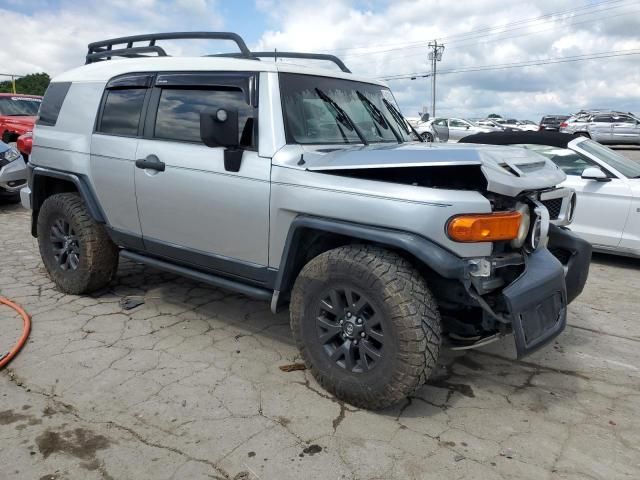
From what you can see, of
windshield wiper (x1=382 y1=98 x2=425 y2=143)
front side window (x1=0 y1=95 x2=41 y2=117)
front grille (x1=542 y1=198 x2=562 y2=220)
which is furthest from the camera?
front side window (x1=0 y1=95 x2=41 y2=117)

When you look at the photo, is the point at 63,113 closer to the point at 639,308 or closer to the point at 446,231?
the point at 446,231

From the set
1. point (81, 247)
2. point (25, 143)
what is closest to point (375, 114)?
point (81, 247)

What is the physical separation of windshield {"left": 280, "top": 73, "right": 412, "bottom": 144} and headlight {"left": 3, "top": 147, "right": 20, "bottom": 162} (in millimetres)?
6816

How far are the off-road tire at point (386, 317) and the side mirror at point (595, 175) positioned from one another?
4.13 meters

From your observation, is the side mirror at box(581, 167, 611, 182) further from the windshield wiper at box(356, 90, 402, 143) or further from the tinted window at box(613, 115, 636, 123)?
the tinted window at box(613, 115, 636, 123)

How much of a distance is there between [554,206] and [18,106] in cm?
1238

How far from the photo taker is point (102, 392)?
3096 millimetres

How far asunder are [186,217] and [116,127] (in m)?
1.08

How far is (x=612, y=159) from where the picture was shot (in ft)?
20.7

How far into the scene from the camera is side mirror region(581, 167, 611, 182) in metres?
5.92

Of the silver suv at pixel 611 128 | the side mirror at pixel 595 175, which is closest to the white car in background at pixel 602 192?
the side mirror at pixel 595 175

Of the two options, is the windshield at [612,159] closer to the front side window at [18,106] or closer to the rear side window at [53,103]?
the rear side window at [53,103]

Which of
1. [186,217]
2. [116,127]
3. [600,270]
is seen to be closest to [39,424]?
[186,217]

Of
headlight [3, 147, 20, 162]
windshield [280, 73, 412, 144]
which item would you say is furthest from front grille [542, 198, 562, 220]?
headlight [3, 147, 20, 162]
